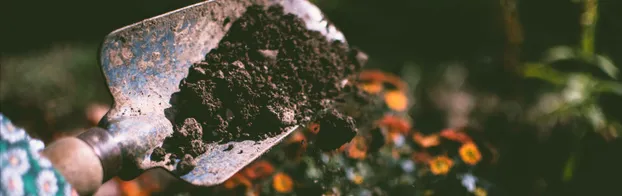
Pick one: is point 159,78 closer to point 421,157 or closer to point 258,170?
point 258,170

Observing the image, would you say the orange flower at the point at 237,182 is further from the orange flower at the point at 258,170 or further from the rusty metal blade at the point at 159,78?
the rusty metal blade at the point at 159,78

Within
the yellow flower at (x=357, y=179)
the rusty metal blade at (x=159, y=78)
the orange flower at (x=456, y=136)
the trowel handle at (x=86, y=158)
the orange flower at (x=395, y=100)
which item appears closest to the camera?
the trowel handle at (x=86, y=158)

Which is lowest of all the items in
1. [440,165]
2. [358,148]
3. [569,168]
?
[358,148]

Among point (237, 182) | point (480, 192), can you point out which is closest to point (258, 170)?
point (237, 182)

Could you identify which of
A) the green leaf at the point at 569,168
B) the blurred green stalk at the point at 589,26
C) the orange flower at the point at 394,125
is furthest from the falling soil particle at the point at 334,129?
the blurred green stalk at the point at 589,26

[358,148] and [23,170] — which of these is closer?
[23,170]

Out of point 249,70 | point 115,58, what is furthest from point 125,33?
point 249,70

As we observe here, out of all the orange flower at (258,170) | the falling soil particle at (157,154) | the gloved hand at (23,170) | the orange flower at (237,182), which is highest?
the orange flower at (258,170)
